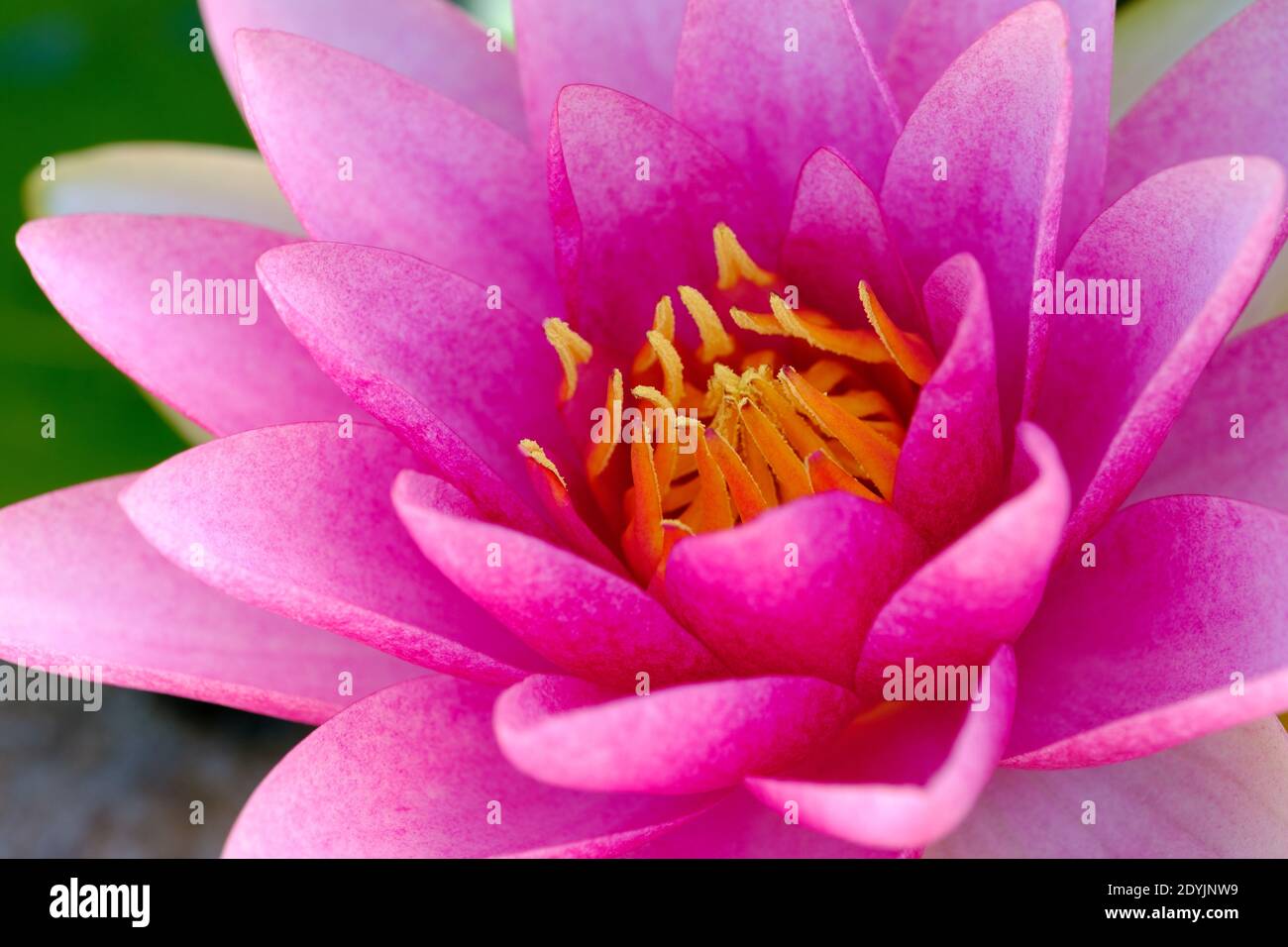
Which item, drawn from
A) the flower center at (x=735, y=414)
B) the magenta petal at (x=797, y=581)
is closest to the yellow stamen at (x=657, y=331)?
the flower center at (x=735, y=414)

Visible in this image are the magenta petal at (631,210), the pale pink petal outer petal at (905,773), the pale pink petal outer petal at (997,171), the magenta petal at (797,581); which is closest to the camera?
the pale pink petal outer petal at (905,773)

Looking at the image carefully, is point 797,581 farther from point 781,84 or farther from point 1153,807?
point 781,84

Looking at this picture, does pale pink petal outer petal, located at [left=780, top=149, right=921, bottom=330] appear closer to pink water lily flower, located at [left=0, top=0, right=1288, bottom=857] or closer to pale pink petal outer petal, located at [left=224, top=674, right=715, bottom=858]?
pink water lily flower, located at [left=0, top=0, right=1288, bottom=857]

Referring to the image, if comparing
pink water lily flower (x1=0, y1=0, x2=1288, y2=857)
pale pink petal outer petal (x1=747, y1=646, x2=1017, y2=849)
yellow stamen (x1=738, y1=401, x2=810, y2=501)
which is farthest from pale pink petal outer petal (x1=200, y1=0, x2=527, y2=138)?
pale pink petal outer petal (x1=747, y1=646, x2=1017, y2=849)

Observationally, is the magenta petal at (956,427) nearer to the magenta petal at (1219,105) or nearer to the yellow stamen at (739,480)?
the yellow stamen at (739,480)

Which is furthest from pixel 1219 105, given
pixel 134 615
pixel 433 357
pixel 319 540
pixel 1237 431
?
pixel 134 615
